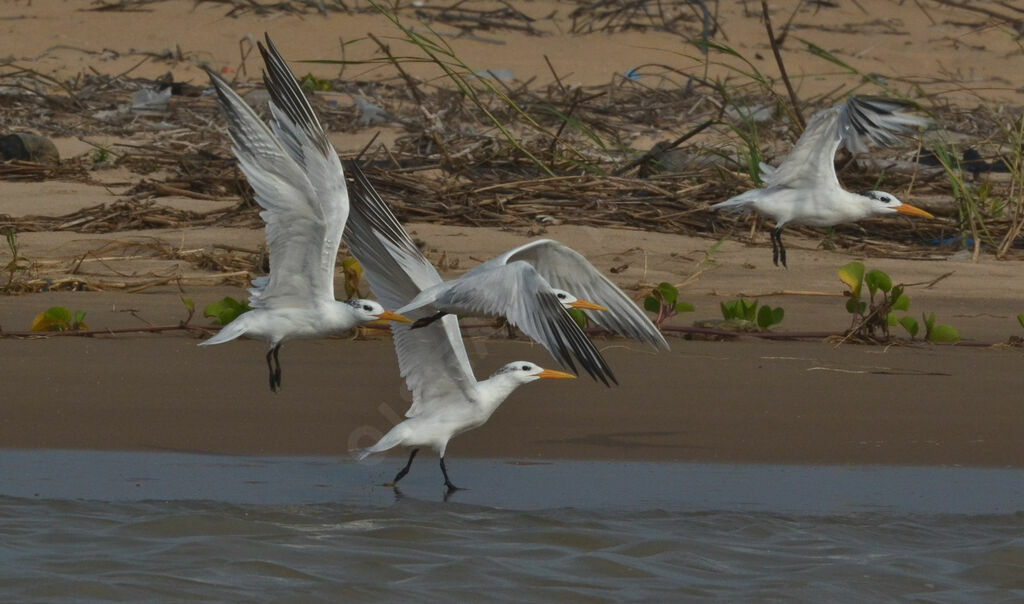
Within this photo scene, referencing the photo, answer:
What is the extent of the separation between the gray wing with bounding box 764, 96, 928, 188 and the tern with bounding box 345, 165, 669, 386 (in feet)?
8.56

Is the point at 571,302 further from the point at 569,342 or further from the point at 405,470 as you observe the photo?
the point at 405,470

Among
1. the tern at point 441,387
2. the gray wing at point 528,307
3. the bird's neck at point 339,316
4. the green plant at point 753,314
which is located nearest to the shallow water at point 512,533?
the tern at point 441,387

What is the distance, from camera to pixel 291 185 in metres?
6.13

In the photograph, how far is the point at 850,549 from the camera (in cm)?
512

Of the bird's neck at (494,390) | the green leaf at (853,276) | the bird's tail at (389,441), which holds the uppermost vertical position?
the green leaf at (853,276)

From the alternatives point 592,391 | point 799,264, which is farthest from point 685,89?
point 592,391

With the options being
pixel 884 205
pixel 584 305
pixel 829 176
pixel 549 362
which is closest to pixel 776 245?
pixel 829 176

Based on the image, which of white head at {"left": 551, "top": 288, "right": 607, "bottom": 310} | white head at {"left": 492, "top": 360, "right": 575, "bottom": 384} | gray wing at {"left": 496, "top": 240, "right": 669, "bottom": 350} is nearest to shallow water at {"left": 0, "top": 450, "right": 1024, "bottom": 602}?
white head at {"left": 492, "top": 360, "right": 575, "bottom": 384}

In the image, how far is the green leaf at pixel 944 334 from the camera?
299 inches

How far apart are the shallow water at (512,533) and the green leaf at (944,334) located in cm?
191

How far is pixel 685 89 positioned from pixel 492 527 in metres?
10.6

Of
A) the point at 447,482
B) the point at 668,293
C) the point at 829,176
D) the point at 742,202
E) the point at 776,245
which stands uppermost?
the point at 829,176

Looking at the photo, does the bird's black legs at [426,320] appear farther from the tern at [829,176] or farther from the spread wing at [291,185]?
the tern at [829,176]

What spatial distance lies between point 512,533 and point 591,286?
1.59m
